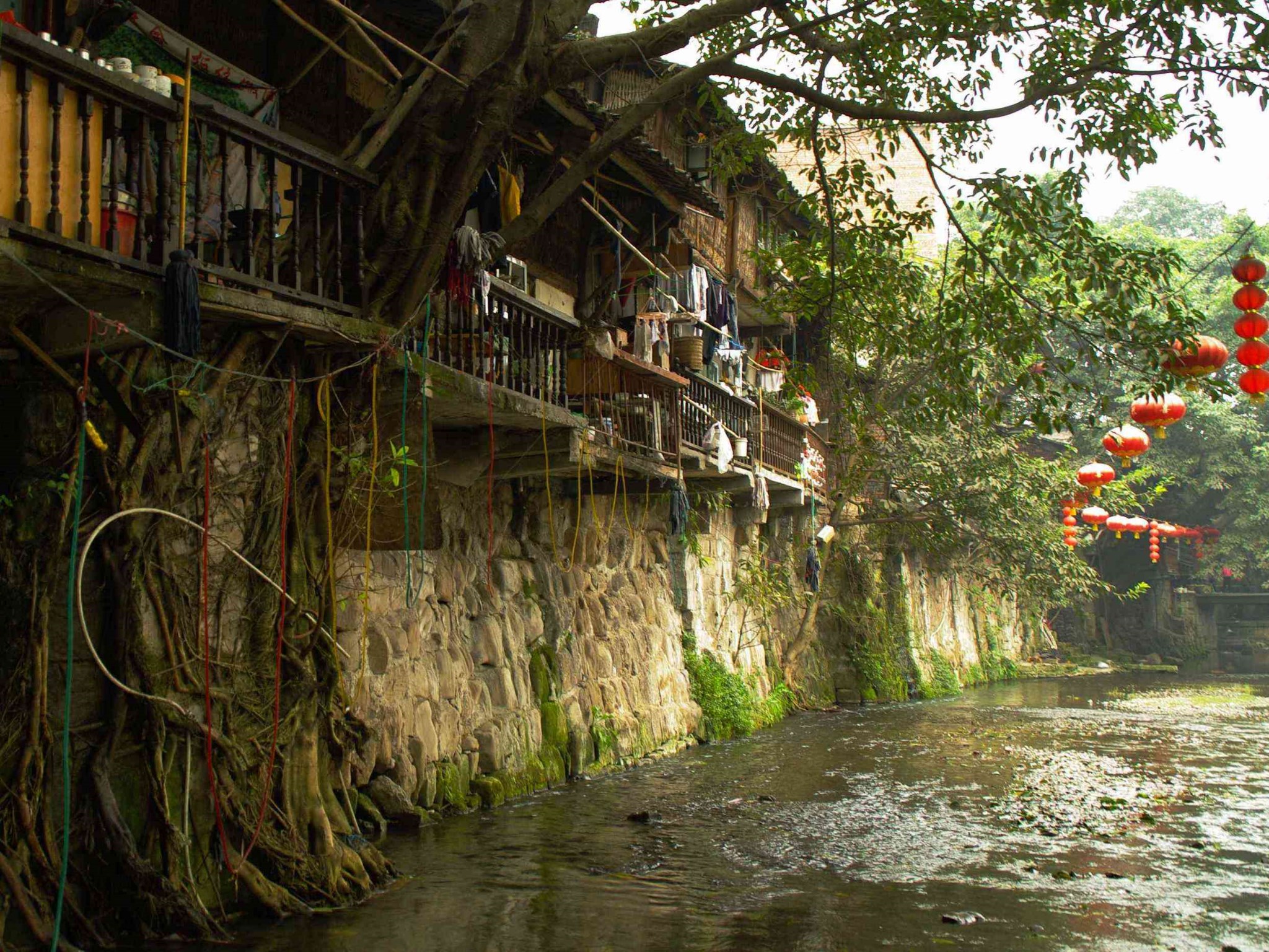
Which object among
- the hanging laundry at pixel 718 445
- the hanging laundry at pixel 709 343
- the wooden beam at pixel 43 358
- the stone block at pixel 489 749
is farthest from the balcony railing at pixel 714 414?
the wooden beam at pixel 43 358

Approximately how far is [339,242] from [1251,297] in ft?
24.4

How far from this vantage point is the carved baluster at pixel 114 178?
247 inches

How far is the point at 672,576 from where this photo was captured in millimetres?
17516

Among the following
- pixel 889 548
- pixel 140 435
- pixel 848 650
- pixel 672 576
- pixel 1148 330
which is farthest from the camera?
pixel 889 548

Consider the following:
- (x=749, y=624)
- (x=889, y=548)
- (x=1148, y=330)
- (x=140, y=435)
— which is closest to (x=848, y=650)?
(x=889, y=548)

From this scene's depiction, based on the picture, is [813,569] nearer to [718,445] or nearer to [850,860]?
[718,445]

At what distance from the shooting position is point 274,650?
7.82m

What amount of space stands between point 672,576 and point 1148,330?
888cm

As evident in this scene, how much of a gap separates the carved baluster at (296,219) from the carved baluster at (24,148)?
1.95 meters

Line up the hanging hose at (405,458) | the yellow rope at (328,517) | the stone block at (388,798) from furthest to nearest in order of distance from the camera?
the stone block at (388,798)
the hanging hose at (405,458)
the yellow rope at (328,517)

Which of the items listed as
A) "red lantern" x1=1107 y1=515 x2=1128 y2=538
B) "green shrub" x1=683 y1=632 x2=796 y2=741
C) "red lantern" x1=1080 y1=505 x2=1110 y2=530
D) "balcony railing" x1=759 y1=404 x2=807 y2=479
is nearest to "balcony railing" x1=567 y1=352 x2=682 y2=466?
"green shrub" x1=683 y1=632 x2=796 y2=741

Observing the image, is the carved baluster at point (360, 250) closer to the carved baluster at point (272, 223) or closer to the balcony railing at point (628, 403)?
the carved baluster at point (272, 223)

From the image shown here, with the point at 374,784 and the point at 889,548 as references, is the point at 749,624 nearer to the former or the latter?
the point at 889,548

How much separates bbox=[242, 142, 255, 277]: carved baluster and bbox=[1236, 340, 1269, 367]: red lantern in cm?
792
